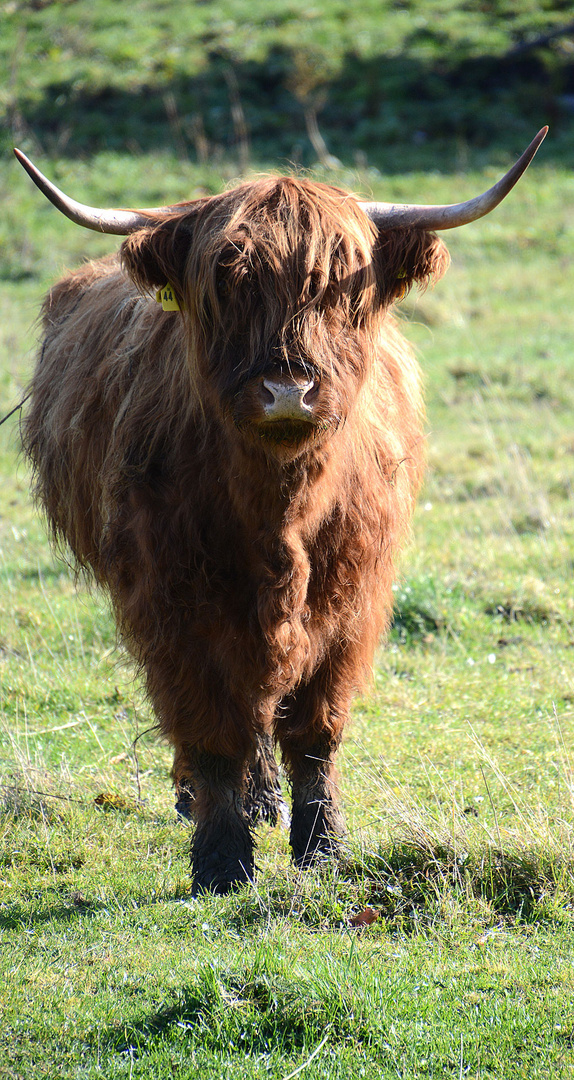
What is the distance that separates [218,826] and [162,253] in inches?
70.7

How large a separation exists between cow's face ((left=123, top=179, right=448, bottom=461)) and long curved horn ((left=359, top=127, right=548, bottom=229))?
0.06 meters

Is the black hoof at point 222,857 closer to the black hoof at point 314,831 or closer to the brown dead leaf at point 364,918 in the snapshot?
the black hoof at point 314,831

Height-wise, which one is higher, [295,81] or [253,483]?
[253,483]

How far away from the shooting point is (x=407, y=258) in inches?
120

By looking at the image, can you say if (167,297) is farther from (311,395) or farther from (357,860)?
(357,860)

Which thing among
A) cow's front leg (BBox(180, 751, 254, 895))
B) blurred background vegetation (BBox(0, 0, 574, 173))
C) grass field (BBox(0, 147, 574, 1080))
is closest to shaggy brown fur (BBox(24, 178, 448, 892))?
cow's front leg (BBox(180, 751, 254, 895))

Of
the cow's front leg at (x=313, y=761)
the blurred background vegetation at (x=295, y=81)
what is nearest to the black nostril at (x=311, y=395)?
the cow's front leg at (x=313, y=761)

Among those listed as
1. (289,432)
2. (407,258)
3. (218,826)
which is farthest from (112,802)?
(407,258)

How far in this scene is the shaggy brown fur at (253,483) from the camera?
2756mm

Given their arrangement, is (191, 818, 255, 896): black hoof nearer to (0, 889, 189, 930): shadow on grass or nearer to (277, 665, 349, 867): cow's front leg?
(0, 889, 189, 930): shadow on grass

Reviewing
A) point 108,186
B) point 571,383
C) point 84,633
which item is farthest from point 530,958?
point 108,186

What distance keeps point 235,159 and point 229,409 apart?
1598 cm

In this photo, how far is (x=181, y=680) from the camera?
3.19 metres

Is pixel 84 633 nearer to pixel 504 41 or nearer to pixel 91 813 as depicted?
pixel 91 813
